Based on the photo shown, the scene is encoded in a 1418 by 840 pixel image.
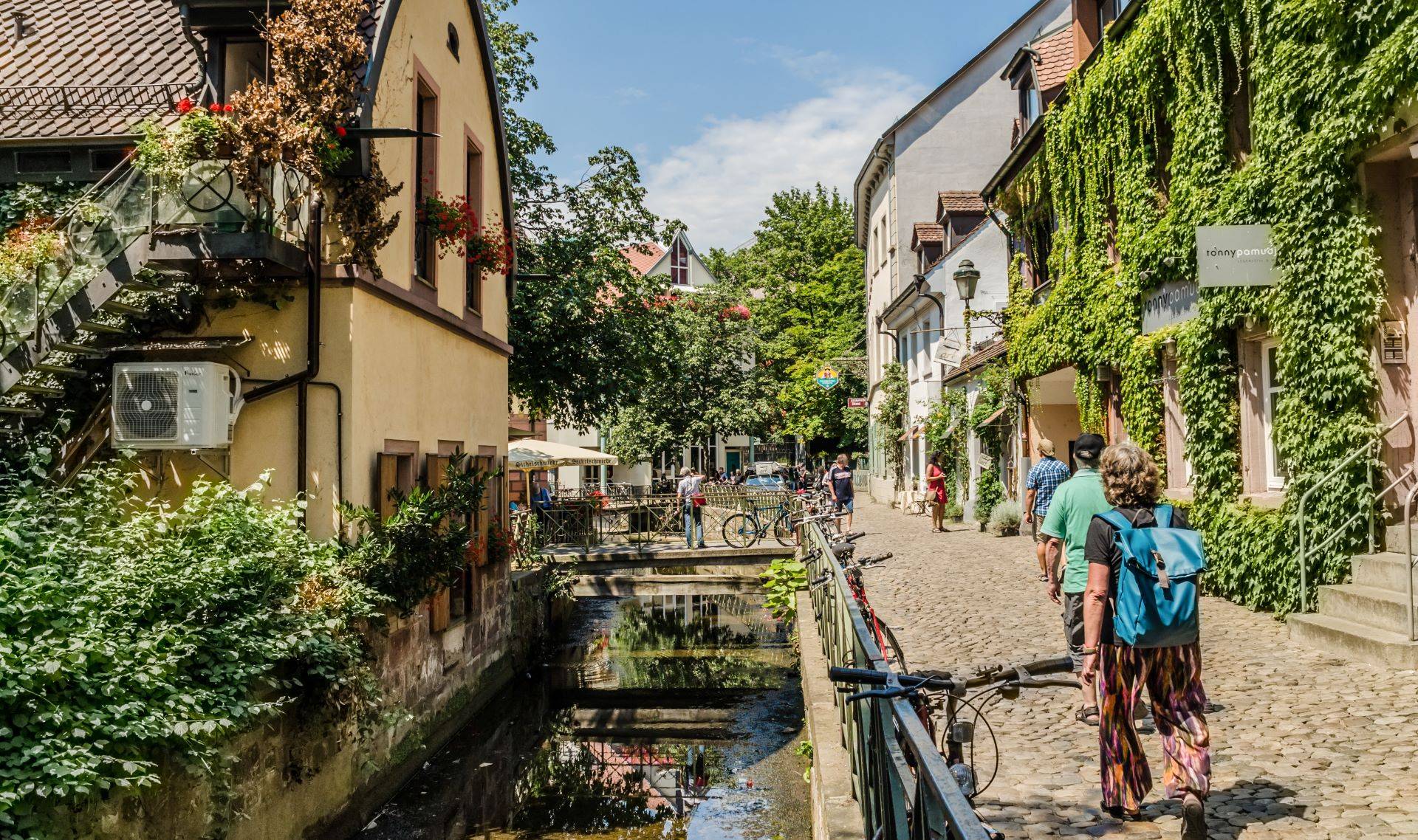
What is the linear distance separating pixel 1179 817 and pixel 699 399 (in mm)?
41910

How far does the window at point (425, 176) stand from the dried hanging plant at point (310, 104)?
190cm

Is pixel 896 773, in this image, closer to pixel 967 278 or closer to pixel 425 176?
pixel 425 176

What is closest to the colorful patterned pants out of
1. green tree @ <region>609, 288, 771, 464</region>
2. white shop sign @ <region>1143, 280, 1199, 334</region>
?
white shop sign @ <region>1143, 280, 1199, 334</region>

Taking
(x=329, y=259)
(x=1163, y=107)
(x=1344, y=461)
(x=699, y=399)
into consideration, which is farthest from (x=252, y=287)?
(x=699, y=399)

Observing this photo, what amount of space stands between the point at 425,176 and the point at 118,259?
12.7 feet

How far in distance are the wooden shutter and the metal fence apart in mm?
11856

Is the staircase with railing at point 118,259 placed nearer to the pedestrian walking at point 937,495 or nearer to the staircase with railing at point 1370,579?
the staircase with railing at point 1370,579

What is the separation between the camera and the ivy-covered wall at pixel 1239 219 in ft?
27.8

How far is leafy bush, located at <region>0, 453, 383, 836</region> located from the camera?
4973mm

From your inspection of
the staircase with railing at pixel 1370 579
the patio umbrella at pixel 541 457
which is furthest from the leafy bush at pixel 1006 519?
the patio umbrella at pixel 541 457

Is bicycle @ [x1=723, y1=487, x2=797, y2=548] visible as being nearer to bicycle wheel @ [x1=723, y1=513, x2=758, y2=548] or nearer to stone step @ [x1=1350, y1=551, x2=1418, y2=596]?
bicycle wheel @ [x1=723, y1=513, x2=758, y2=548]

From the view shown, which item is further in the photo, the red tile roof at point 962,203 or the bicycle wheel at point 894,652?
the red tile roof at point 962,203

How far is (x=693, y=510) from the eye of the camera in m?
21.2

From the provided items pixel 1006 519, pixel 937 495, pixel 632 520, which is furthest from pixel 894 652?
pixel 632 520
